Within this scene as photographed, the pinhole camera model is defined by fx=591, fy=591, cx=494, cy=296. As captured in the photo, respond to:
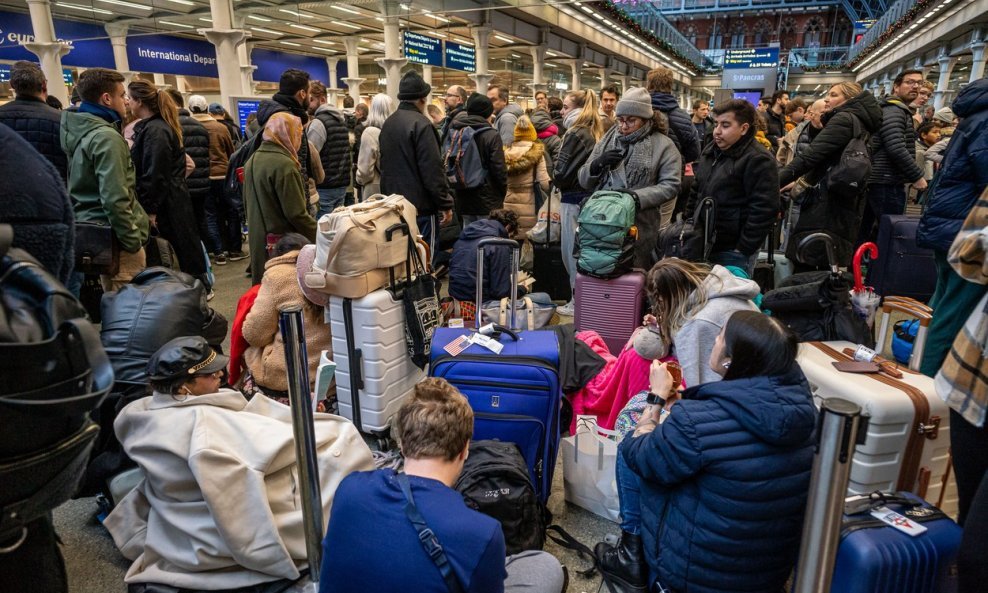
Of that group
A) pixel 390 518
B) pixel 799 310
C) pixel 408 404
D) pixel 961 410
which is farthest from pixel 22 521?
pixel 799 310

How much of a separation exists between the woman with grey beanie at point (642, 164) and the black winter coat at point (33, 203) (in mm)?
3046

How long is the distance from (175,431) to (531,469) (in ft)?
4.06

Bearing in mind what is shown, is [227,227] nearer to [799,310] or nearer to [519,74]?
[799,310]

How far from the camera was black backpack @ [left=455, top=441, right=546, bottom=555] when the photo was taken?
1.92m

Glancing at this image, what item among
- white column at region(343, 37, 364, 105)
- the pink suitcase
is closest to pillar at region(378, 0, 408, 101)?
white column at region(343, 37, 364, 105)

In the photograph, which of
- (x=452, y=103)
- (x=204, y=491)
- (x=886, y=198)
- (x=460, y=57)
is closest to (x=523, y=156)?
(x=452, y=103)

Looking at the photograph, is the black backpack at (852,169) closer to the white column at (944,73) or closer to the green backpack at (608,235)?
the green backpack at (608,235)

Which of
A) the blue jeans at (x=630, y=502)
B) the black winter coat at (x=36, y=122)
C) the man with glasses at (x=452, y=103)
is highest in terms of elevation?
the man with glasses at (x=452, y=103)

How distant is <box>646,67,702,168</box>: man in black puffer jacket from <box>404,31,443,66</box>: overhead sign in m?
8.46

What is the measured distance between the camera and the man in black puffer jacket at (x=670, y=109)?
4.47 meters

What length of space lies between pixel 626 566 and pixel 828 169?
330 centimetres

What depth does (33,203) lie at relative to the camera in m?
1.13

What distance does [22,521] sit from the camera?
0.95m

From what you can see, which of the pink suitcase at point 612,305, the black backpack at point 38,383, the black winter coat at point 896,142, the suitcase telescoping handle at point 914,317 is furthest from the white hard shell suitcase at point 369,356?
the black winter coat at point 896,142
